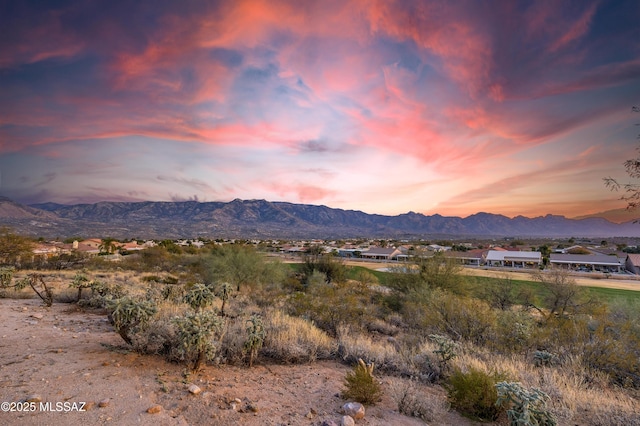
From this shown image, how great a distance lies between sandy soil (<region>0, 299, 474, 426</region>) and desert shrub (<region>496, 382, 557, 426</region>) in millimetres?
1044

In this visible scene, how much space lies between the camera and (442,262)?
872 inches

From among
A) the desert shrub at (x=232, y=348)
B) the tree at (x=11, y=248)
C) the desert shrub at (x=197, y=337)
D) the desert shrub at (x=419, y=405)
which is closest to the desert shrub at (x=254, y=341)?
the desert shrub at (x=232, y=348)

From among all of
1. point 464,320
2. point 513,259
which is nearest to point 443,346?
point 464,320

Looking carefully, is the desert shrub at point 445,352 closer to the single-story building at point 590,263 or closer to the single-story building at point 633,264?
the single-story building at point 590,263

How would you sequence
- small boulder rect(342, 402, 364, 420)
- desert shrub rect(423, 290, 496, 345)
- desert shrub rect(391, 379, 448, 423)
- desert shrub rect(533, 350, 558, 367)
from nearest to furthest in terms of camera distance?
small boulder rect(342, 402, 364, 420), desert shrub rect(391, 379, 448, 423), desert shrub rect(533, 350, 558, 367), desert shrub rect(423, 290, 496, 345)

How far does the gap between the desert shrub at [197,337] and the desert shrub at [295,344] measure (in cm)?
204

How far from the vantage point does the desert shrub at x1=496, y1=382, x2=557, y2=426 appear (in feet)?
14.5

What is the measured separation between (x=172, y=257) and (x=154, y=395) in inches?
1584

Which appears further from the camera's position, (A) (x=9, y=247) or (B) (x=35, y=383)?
(A) (x=9, y=247)

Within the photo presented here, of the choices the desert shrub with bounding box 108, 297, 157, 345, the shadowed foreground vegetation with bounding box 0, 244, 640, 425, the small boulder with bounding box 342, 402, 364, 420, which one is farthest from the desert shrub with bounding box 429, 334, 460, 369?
the desert shrub with bounding box 108, 297, 157, 345

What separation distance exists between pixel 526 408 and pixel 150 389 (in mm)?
6472

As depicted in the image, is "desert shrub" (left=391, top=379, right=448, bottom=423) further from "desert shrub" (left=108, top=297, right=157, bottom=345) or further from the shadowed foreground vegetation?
"desert shrub" (left=108, top=297, right=157, bottom=345)

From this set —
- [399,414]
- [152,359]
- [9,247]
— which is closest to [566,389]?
[399,414]

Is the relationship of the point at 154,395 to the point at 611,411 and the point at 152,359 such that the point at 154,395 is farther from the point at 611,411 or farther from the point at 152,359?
the point at 611,411
